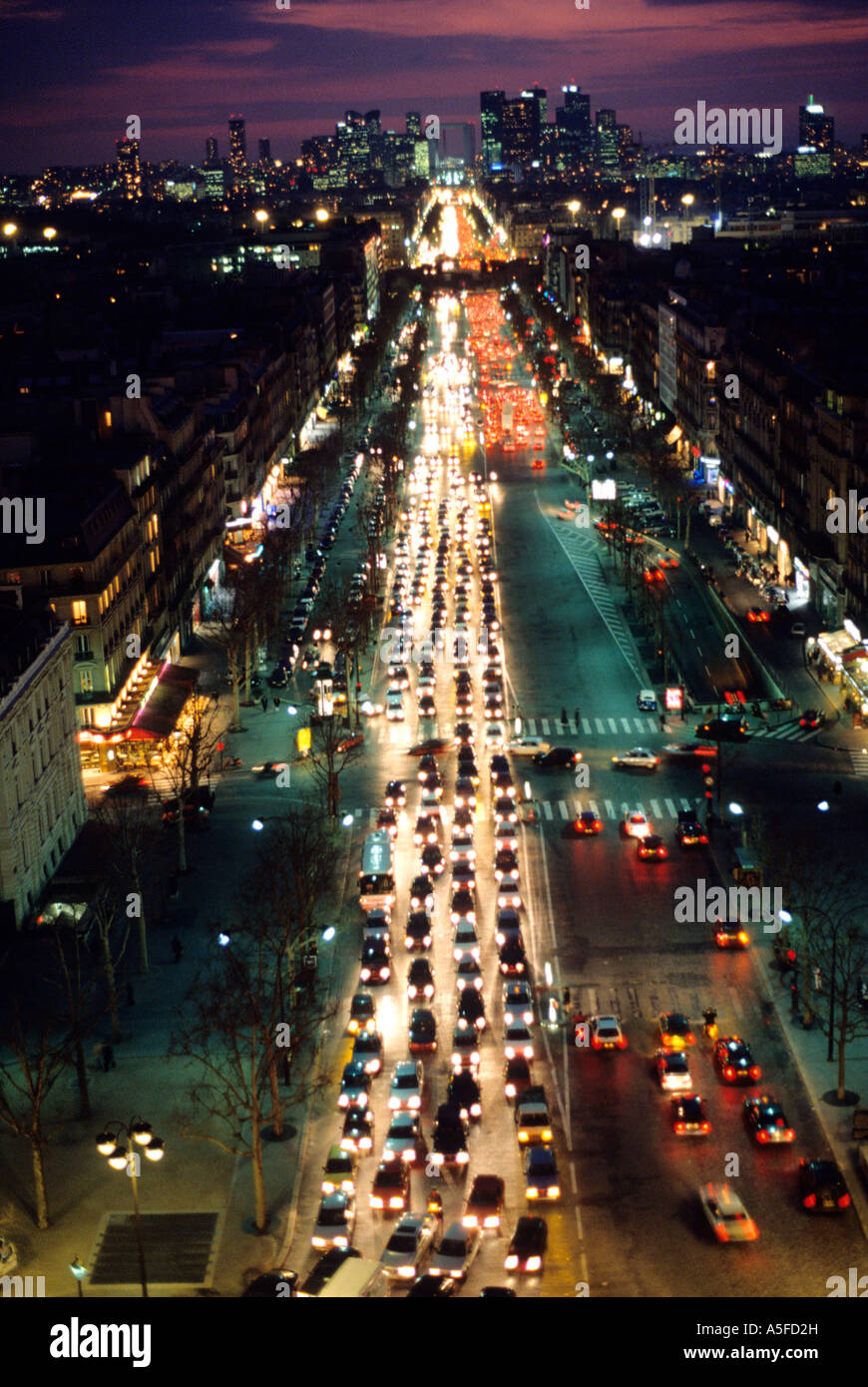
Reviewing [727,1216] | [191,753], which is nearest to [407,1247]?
[727,1216]

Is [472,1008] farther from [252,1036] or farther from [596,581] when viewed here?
[596,581]

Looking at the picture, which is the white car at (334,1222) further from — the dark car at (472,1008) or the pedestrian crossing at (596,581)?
the pedestrian crossing at (596,581)

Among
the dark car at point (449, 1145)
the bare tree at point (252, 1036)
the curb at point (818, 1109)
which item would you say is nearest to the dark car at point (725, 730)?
the curb at point (818, 1109)
